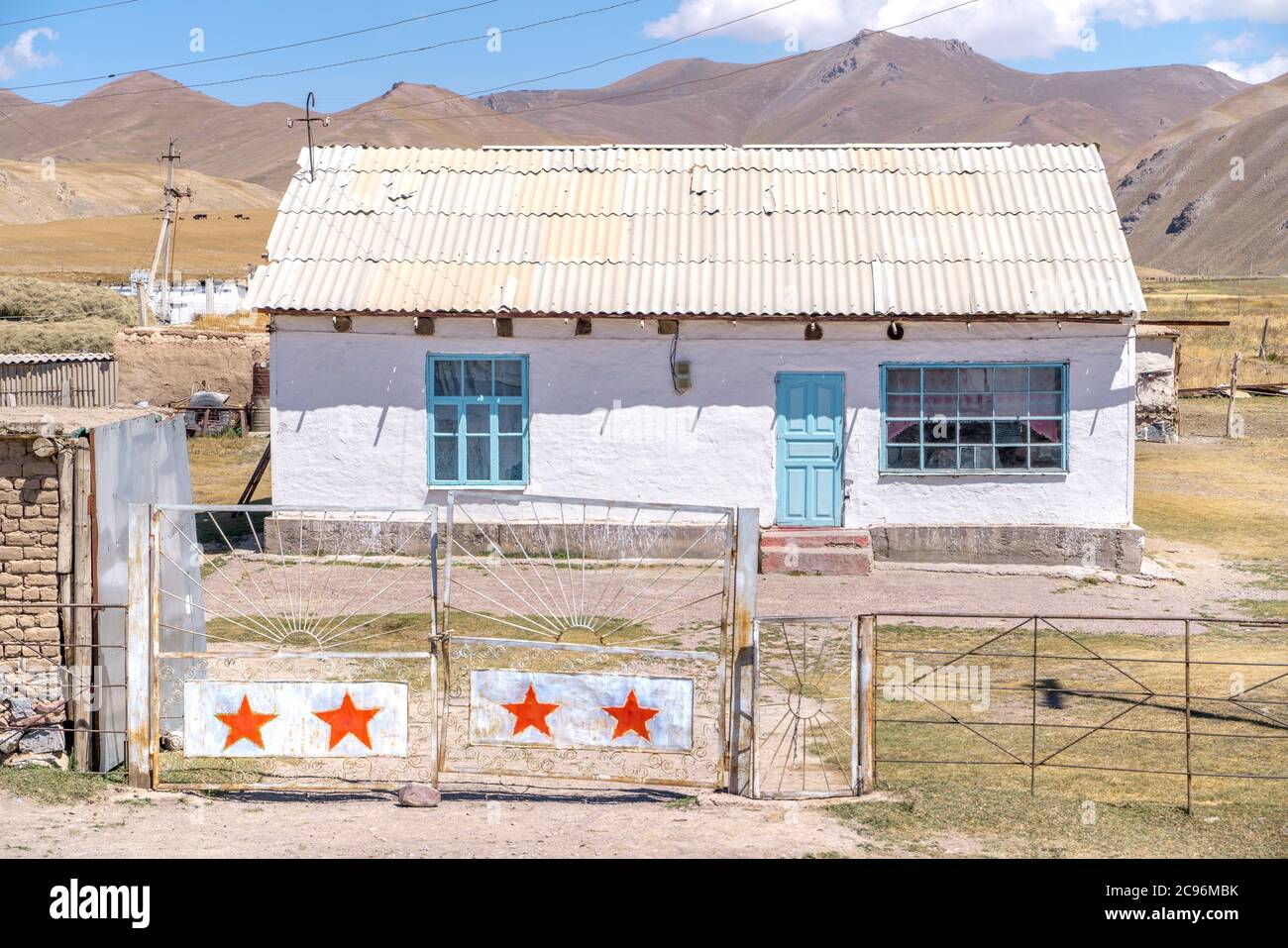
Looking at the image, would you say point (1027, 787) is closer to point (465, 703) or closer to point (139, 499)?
point (465, 703)

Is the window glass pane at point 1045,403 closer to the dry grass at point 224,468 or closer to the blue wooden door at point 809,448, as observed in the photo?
the blue wooden door at point 809,448

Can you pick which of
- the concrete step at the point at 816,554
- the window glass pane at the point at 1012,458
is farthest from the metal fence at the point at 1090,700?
the window glass pane at the point at 1012,458

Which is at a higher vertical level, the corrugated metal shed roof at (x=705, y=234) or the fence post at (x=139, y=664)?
the corrugated metal shed roof at (x=705, y=234)

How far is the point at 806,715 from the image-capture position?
10.1m

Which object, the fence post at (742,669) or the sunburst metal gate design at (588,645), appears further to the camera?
the fence post at (742,669)

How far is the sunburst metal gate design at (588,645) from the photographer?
812cm

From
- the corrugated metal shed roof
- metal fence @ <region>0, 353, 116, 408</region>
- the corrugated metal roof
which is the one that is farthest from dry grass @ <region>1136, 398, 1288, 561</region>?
the corrugated metal roof

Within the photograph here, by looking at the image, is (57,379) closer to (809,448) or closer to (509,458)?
(509,458)

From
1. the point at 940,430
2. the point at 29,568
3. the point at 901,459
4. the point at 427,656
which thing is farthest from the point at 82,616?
the point at 940,430

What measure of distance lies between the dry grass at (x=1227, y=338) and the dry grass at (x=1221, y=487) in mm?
8233

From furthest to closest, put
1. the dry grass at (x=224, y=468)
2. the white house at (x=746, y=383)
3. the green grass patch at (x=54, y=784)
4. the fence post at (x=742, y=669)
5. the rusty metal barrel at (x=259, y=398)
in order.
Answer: the rusty metal barrel at (x=259, y=398) → the dry grass at (x=224, y=468) → the white house at (x=746, y=383) → the fence post at (x=742, y=669) → the green grass patch at (x=54, y=784)

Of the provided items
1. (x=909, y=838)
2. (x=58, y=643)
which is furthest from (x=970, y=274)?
(x=58, y=643)

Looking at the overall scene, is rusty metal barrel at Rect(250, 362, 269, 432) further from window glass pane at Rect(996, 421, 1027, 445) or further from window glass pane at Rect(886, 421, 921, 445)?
window glass pane at Rect(996, 421, 1027, 445)
